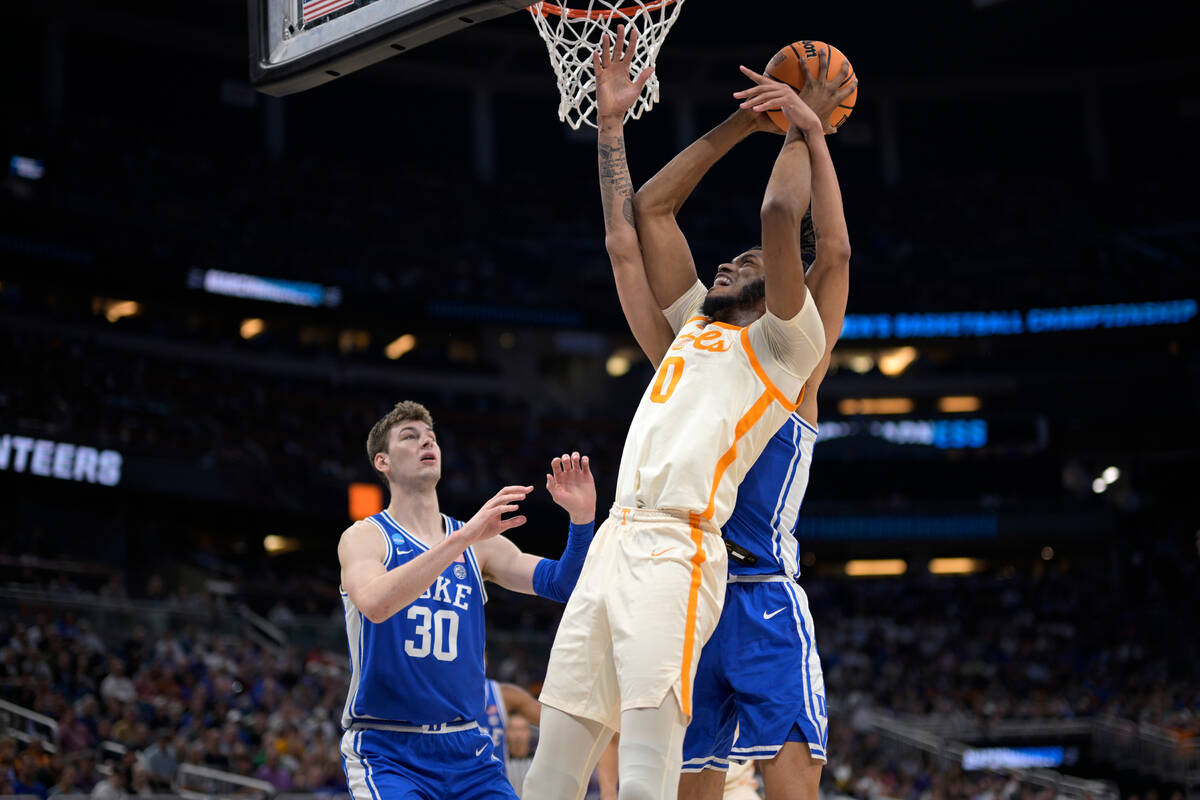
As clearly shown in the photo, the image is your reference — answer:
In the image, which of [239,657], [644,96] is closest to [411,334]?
[239,657]

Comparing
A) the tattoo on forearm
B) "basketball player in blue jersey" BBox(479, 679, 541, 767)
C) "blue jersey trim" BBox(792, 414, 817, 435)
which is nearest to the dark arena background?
"basketball player in blue jersey" BBox(479, 679, 541, 767)

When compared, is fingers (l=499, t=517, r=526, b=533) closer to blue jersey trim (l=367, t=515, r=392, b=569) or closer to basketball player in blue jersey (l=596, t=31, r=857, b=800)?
basketball player in blue jersey (l=596, t=31, r=857, b=800)

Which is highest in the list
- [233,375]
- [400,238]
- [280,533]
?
[400,238]

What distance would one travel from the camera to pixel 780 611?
3975mm

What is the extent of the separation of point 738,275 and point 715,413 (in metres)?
0.70

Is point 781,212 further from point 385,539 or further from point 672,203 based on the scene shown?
point 385,539

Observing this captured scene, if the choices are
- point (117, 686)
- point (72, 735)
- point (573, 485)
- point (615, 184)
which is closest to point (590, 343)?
point (117, 686)

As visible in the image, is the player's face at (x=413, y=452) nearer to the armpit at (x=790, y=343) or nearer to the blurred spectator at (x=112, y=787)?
the armpit at (x=790, y=343)

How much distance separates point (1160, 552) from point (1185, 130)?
14459 mm

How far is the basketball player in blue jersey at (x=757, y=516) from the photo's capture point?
383cm

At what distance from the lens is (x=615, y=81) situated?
462 centimetres

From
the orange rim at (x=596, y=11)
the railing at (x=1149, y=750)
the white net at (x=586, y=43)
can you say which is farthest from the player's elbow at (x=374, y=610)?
the railing at (x=1149, y=750)

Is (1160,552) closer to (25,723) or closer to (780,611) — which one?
(25,723)

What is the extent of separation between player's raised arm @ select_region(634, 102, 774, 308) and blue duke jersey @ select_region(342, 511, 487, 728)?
1.46 m
